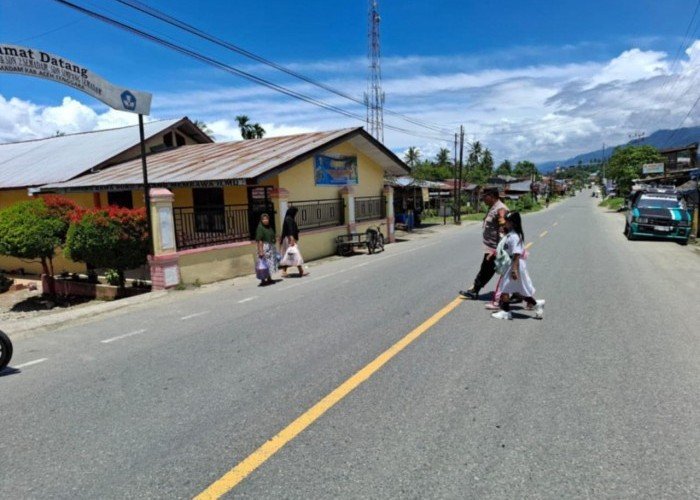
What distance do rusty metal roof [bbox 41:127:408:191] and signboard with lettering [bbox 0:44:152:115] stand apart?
324cm

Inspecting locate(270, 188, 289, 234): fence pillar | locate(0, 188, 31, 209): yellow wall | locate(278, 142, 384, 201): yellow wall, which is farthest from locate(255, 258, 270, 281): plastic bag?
locate(0, 188, 31, 209): yellow wall

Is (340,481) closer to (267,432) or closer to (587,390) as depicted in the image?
(267,432)

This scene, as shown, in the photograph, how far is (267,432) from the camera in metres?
3.64

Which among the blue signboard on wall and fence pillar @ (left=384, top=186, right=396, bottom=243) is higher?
the blue signboard on wall

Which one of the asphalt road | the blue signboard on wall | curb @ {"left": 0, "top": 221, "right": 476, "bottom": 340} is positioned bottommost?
curb @ {"left": 0, "top": 221, "right": 476, "bottom": 340}

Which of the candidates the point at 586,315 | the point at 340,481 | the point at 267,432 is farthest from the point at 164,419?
the point at 586,315

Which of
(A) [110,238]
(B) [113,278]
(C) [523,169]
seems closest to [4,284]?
(B) [113,278]

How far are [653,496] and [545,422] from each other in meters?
0.94

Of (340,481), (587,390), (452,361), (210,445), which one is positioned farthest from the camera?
(452,361)

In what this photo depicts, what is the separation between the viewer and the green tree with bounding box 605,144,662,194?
157ft

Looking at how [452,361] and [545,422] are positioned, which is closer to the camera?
[545,422]

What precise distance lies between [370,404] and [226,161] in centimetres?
1357

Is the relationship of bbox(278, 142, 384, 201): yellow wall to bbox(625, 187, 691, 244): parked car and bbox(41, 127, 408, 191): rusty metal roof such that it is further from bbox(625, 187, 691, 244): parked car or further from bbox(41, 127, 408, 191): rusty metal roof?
bbox(625, 187, 691, 244): parked car

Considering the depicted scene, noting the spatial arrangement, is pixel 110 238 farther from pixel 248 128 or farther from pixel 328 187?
pixel 248 128
